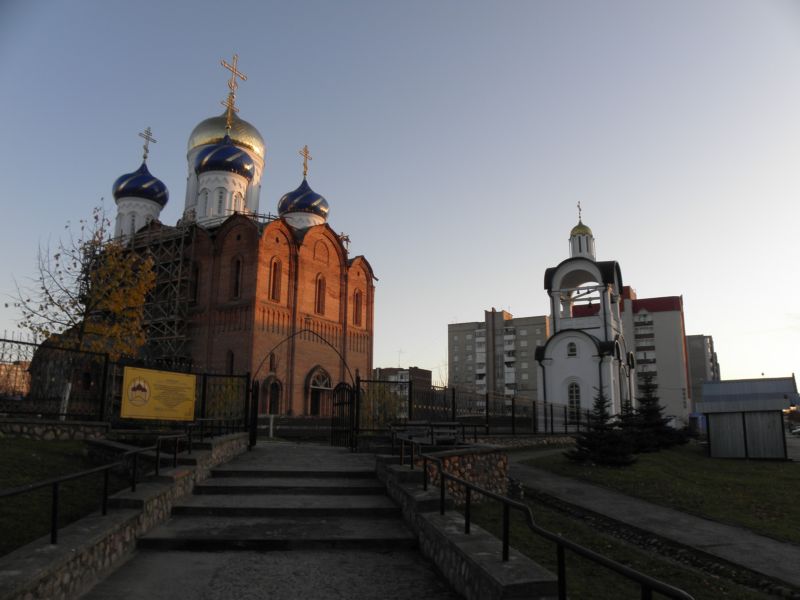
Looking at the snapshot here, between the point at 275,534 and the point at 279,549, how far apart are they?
0.92 feet

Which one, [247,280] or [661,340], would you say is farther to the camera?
[661,340]

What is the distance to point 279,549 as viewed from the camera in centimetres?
672

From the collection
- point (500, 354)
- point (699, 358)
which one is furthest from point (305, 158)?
point (699, 358)

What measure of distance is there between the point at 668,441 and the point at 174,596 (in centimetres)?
2706

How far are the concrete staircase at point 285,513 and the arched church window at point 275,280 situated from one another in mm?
25980

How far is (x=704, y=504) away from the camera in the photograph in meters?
11.8

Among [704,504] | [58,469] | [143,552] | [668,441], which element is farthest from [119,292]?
[668,441]

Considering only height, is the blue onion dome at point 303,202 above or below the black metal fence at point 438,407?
→ above

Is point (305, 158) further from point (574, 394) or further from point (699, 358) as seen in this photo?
point (699, 358)

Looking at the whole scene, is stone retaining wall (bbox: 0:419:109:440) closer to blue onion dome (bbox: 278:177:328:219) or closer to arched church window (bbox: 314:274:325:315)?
arched church window (bbox: 314:274:325:315)

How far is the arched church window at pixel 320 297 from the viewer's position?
39.6 metres

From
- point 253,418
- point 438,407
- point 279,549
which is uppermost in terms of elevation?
point 438,407

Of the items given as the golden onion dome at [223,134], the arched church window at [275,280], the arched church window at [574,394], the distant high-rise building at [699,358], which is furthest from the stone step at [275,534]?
the distant high-rise building at [699,358]

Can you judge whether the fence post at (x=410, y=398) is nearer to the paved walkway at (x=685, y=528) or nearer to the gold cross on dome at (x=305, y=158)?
the paved walkway at (x=685, y=528)
